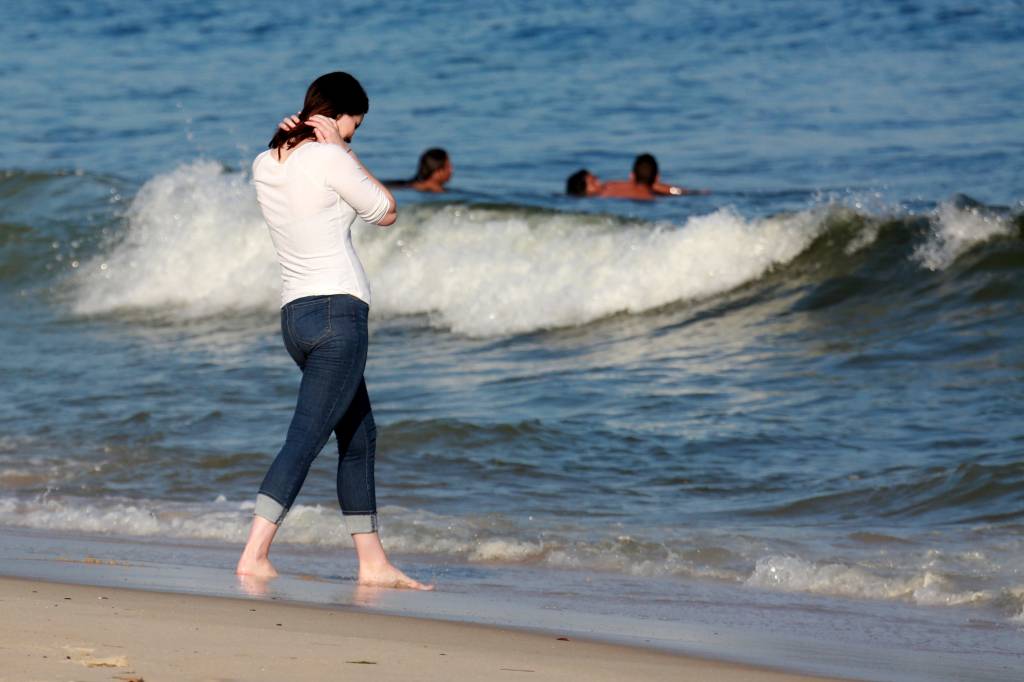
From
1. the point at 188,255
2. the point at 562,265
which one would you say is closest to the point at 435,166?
the point at 188,255

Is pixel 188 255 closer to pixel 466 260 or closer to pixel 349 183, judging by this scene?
pixel 466 260

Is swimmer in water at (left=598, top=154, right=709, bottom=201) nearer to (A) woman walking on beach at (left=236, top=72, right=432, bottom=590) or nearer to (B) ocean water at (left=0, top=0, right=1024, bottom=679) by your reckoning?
(B) ocean water at (left=0, top=0, right=1024, bottom=679)

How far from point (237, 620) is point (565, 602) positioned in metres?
1.22

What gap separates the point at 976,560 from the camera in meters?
5.54

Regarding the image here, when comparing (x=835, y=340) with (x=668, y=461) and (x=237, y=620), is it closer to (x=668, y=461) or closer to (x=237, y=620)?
(x=668, y=461)

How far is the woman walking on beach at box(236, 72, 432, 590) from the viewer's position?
4.64 metres

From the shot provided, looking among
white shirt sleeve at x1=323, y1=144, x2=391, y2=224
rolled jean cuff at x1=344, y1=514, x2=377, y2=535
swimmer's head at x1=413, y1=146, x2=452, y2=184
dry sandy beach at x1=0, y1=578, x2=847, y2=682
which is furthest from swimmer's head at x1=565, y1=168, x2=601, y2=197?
dry sandy beach at x1=0, y1=578, x2=847, y2=682

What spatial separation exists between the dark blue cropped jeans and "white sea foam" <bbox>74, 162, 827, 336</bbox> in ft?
20.5

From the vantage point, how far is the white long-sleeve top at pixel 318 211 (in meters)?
4.62

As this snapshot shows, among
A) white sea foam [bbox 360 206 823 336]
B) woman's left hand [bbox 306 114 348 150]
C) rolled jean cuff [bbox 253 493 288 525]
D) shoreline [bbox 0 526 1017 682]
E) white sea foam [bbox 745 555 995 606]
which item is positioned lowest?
white sea foam [bbox 745 555 995 606]

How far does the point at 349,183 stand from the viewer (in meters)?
4.61

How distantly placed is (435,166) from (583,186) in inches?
58.9

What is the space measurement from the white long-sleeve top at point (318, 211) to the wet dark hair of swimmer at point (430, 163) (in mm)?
9596

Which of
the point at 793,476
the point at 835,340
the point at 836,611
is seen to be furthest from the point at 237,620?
the point at 835,340
